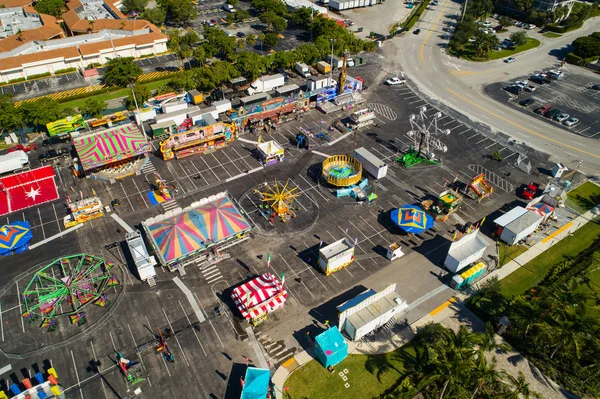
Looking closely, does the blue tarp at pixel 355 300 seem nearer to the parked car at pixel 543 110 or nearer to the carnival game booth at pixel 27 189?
the carnival game booth at pixel 27 189

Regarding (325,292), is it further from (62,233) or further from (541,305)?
(62,233)

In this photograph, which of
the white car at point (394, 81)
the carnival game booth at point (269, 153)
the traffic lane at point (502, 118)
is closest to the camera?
the carnival game booth at point (269, 153)

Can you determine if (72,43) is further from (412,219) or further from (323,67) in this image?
(412,219)

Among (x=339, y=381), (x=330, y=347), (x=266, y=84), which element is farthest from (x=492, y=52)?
(x=339, y=381)

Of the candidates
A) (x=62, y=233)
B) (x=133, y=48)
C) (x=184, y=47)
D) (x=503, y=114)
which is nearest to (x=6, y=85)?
(x=133, y=48)

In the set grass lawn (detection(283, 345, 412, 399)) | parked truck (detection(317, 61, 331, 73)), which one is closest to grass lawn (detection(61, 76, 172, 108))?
parked truck (detection(317, 61, 331, 73))

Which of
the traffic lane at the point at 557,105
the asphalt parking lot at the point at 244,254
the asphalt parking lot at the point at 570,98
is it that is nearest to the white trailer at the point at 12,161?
the asphalt parking lot at the point at 244,254

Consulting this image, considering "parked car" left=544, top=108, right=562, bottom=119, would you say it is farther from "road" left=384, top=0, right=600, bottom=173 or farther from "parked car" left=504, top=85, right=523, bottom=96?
"parked car" left=504, top=85, right=523, bottom=96
